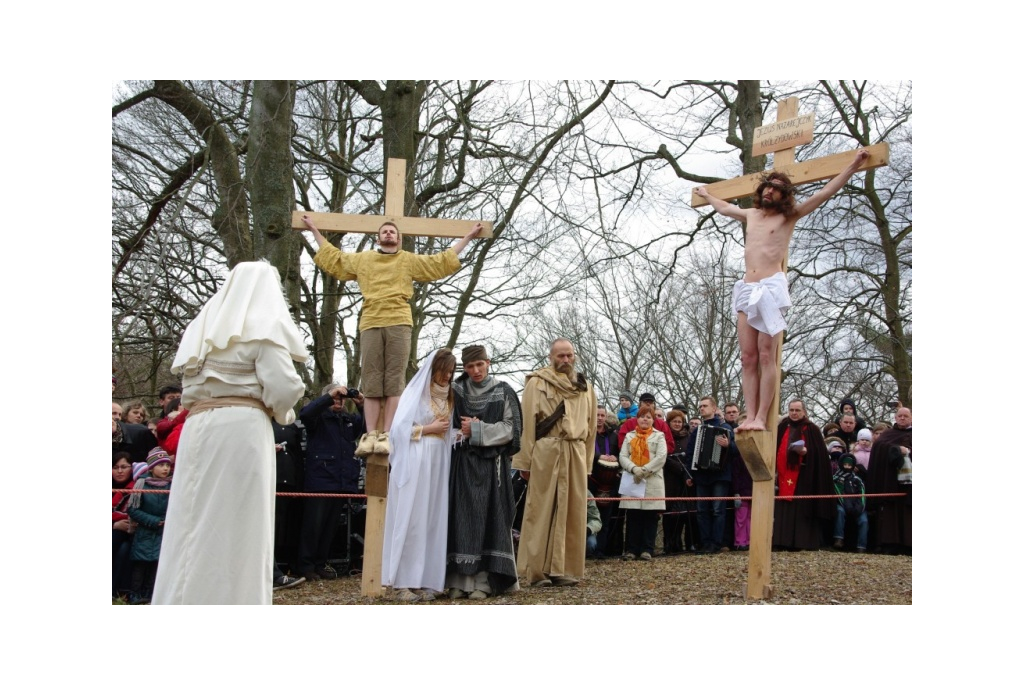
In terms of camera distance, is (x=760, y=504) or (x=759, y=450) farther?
(x=760, y=504)

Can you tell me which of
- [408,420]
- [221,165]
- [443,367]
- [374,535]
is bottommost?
[374,535]

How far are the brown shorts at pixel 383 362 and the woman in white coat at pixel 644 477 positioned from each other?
383 centimetres

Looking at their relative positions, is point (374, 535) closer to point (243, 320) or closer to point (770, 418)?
point (243, 320)

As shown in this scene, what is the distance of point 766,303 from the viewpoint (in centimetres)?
760

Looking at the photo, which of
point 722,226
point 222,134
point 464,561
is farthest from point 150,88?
point 722,226

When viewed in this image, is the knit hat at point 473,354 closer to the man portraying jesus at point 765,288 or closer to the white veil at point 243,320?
the man portraying jesus at point 765,288

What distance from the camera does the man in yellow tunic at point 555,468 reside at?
29.5 ft

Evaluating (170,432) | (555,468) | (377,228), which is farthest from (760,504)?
(170,432)

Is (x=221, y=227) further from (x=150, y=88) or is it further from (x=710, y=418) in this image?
(x=710, y=418)

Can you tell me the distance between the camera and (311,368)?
54.1ft

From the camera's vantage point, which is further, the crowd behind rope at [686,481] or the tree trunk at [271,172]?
the tree trunk at [271,172]

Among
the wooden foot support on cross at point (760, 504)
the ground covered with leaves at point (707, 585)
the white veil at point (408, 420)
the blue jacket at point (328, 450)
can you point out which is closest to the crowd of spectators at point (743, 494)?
the ground covered with leaves at point (707, 585)

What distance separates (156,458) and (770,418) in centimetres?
488

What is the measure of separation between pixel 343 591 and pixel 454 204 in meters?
6.27
